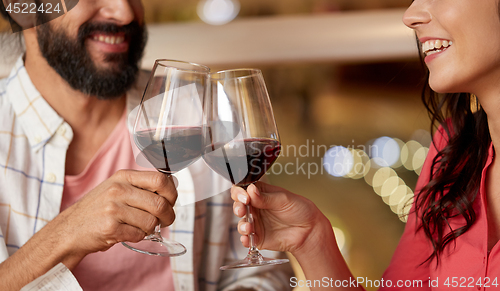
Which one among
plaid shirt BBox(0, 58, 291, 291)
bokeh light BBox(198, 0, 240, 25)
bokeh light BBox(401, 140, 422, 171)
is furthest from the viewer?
bokeh light BBox(198, 0, 240, 25)

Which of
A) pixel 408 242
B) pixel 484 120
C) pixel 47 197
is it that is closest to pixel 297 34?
pixel 484 120

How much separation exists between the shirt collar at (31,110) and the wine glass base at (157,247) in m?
0.52

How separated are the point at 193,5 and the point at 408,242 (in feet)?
5.87

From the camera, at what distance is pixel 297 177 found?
2.27 meters

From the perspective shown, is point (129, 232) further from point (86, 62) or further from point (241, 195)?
point (86, 62)

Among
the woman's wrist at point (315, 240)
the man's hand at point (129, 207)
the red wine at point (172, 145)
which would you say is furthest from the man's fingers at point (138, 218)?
the woman's wrist at point (315, 240)

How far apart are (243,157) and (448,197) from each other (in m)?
0.54

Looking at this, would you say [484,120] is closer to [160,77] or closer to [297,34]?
[297,34]

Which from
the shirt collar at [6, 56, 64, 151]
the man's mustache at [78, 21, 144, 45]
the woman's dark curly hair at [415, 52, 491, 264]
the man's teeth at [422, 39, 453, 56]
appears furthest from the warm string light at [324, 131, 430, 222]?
the shirt collar at [6, 56, 64, 151]

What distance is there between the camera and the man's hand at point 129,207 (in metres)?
0.81

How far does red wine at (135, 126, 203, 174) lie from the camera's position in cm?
77

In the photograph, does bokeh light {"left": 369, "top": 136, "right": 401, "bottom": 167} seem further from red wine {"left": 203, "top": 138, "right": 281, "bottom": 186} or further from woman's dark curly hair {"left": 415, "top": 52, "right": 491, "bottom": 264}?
red wine {"left": 203, "top": 138, "right": 281, "bottom": 186}

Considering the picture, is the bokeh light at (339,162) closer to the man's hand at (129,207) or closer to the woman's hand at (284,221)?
the woman's hand at (284,221)

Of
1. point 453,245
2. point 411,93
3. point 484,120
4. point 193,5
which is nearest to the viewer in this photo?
point 453,245
